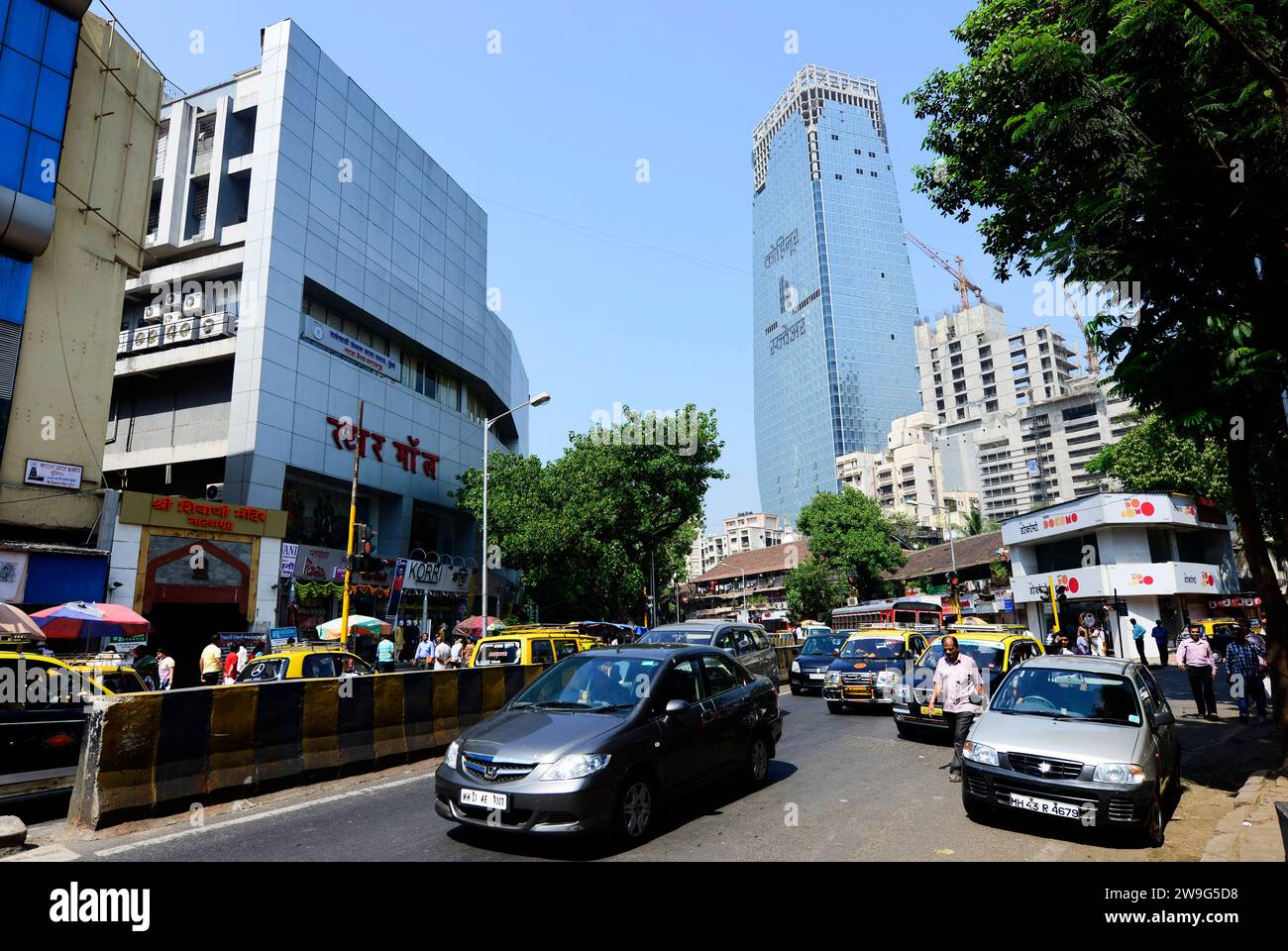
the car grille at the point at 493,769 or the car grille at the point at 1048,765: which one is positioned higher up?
the car grille at the point at 493,769

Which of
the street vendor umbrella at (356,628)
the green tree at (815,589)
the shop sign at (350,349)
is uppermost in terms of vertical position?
the shop sign at (350,349)

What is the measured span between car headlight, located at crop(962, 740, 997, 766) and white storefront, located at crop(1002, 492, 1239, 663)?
93.7ft

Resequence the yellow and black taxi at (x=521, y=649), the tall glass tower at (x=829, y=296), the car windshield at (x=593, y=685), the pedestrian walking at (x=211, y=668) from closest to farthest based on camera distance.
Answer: the car windshield at (x=593, y=685)
the yellow and black taxi at (x=521, y=649)
the pedestrian walking at (x=211, y=668)
the tall glass tower at (x=829, y=296)

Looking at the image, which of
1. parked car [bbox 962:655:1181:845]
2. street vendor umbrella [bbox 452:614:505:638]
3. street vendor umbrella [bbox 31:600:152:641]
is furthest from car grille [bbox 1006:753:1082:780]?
street vendor umbrella [bbox 452:614:505:638]

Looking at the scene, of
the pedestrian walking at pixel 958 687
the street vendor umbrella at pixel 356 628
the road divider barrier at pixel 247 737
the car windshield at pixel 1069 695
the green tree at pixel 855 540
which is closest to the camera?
the road divider barrier at pixel 247 737

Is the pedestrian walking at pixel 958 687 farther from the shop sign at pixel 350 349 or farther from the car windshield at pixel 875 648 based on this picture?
the shop sign at pixel 350 349

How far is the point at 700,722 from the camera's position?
22.7 feet

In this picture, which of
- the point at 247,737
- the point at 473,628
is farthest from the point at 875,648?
the point at 473,628

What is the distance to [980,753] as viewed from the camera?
22.3 ft

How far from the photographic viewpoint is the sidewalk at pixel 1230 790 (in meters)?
6.01

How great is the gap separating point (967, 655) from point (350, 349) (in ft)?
98.5

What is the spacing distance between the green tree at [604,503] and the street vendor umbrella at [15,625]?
2111 centimetres

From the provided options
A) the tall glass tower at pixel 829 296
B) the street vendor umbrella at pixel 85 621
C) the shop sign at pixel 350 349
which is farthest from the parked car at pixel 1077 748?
the tall glass tower at pixel 829 296

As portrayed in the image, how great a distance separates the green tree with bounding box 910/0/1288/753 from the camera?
752 cm
